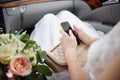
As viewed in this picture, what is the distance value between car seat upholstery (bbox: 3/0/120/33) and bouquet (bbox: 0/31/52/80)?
1.06 meters

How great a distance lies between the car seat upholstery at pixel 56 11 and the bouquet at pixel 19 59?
3.47ft

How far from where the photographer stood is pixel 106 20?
2178mm

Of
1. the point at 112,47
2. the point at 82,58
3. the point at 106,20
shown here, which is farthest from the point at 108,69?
the point at 106,20

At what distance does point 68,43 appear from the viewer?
48.3 inches

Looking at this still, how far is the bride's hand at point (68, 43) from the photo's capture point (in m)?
1.21

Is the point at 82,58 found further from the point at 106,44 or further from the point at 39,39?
the point at 39,39

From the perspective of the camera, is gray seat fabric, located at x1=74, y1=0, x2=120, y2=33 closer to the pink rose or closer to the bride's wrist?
the bride's wrist

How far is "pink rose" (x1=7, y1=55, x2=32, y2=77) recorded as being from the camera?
100cm

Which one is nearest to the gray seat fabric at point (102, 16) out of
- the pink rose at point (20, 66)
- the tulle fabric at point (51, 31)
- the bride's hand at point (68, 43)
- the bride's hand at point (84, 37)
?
the tulle fabric at point (51, 31)

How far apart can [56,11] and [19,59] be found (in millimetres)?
1448

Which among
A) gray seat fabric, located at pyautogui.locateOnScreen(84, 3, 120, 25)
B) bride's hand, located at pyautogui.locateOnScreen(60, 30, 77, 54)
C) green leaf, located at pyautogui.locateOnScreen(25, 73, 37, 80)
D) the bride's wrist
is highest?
bride's hand, located at pyautogui.locateOnScreen(60, 30, 77, 54)

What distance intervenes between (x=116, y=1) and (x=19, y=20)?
0.89 metres

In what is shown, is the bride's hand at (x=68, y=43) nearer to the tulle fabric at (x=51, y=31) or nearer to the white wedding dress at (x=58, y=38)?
the white wedding dress at (x=58, y=38)

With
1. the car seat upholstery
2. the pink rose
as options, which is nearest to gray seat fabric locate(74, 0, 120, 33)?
the car seat upholstery
